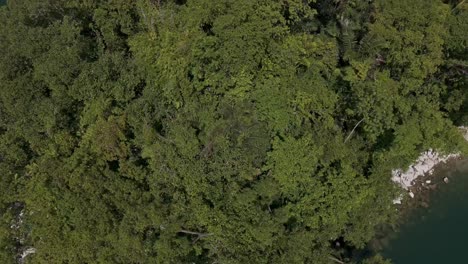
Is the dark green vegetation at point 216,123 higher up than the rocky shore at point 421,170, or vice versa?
the dark green vegetation at point 216,123

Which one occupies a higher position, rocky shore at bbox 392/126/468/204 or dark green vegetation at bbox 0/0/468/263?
dark green vegetation at bbox 0/0/468/263

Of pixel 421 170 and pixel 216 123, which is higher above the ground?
→ pixel 216 123

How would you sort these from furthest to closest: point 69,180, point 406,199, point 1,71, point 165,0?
1. point 406,199
2. point 165,0
3. point 1,71
4. point 69,180

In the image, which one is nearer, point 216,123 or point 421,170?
point 216,123

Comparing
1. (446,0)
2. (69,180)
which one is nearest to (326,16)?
(446,0)

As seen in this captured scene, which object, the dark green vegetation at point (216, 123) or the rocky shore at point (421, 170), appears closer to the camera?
the dark green vegetation at point (216, 123)

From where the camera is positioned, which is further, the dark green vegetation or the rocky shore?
the rocky shore

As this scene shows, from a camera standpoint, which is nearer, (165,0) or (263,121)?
(263,121)

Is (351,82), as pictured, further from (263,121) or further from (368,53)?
(263,121)
